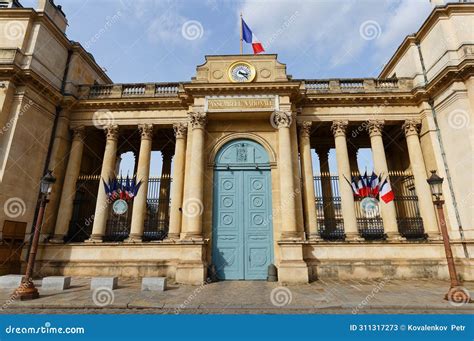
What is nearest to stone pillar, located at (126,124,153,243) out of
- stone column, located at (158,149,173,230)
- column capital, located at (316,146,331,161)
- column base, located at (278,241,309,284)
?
stone column, located at (158,149,173,230)

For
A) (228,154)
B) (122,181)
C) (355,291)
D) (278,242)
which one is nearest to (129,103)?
(122,181)

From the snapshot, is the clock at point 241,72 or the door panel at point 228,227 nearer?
the door panel at point 228,227

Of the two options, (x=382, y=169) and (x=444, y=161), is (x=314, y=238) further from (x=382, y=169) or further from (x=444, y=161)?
(x=444, y=161)

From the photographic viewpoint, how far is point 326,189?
1697 centimetres

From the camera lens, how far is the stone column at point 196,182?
12688 mm

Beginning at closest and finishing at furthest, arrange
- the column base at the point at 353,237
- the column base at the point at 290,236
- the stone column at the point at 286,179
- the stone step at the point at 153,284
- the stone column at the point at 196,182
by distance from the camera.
Result: 1. the stone step at the point at 153,284
2. the column base at the point at 290,236
3. the stone column at the point at 286,179
4. the stone column at the point at 196,182
5. the column base at the point at 353,237

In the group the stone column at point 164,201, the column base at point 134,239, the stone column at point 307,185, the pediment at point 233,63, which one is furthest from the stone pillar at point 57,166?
the stone column at point 307,185

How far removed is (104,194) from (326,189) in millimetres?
13086

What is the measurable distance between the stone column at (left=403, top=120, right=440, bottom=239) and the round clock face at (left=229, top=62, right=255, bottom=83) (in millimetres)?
9219

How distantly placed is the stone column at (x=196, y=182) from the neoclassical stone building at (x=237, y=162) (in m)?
0.07

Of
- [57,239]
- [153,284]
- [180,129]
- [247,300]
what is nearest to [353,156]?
[180,129]

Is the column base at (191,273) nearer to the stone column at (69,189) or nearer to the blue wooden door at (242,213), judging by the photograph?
the blue wooden door at (242,213)

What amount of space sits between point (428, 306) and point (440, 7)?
51.4 ft

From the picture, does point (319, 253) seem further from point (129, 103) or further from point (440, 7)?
point (440, 7)
